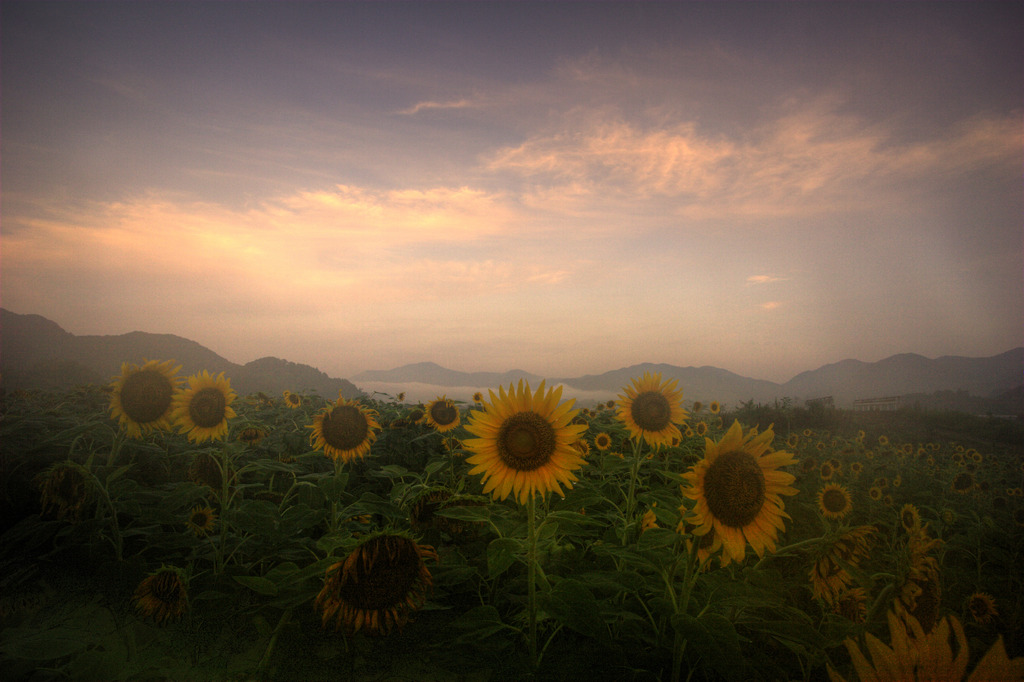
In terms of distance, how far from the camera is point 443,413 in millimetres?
5230

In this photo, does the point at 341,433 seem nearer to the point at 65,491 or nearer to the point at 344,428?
the point at 344,428

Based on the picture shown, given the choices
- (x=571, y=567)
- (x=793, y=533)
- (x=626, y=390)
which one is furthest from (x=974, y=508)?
(x=571, y=567)

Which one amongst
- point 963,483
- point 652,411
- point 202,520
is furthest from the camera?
point 963,483

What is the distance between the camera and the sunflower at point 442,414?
5.11 meters

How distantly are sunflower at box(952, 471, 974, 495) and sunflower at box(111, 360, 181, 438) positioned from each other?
9.52 metres

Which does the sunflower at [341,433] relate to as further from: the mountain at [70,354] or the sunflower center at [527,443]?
the sunflower center at [527,443]

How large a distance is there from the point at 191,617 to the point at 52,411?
2505 mm

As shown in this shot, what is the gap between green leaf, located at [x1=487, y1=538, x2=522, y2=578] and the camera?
1.67 metres

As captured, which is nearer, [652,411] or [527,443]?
[527,443]

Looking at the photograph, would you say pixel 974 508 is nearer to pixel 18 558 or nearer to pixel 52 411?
pixel 18 558

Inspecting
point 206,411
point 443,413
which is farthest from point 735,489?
point 443,413

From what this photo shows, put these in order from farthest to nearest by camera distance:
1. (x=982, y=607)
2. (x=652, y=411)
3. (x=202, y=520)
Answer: (x=652, y=411)
(x=982, y=607)
(x=202, y=520)

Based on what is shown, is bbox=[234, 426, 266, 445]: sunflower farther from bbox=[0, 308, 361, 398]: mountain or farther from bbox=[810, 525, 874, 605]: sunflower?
bbox=[810, 525, 874, 605]: sunflower

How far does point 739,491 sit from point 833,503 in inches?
146
